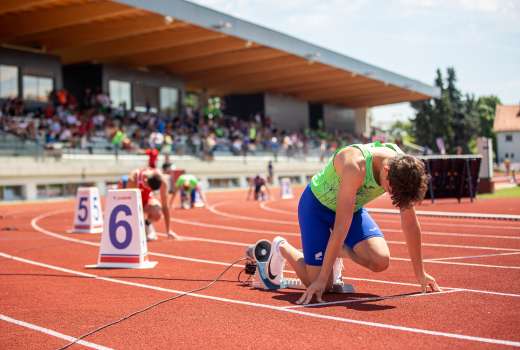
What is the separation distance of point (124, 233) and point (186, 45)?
2947 cm

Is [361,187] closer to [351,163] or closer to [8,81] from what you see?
[351,163]

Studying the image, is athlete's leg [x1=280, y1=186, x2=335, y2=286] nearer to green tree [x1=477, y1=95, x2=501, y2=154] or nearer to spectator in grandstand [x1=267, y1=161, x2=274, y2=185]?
spectator in grandstand [x1=267, y1=161, x2=274, y2=185]

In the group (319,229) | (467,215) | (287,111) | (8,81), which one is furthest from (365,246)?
(287,111)

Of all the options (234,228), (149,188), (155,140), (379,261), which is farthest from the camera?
(155,140)

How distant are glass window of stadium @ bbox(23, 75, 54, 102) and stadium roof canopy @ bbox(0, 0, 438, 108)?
181cm

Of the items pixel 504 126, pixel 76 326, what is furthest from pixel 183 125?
pixel 504 126

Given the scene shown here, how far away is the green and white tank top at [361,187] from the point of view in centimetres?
543

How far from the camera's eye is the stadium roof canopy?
29297 mm

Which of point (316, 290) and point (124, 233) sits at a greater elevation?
point (124, 233)

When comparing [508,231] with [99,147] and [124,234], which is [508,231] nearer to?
[124,234]

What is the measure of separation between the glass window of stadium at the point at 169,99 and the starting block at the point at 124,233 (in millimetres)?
34686

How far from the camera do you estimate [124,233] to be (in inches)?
349

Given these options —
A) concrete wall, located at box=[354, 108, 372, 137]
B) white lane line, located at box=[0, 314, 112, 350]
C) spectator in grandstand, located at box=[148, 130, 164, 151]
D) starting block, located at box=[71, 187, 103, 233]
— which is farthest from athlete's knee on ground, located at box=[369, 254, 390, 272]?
concrete wall, located at box=[354, 108, 372, 137]

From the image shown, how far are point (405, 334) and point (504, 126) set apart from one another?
89.5 m
